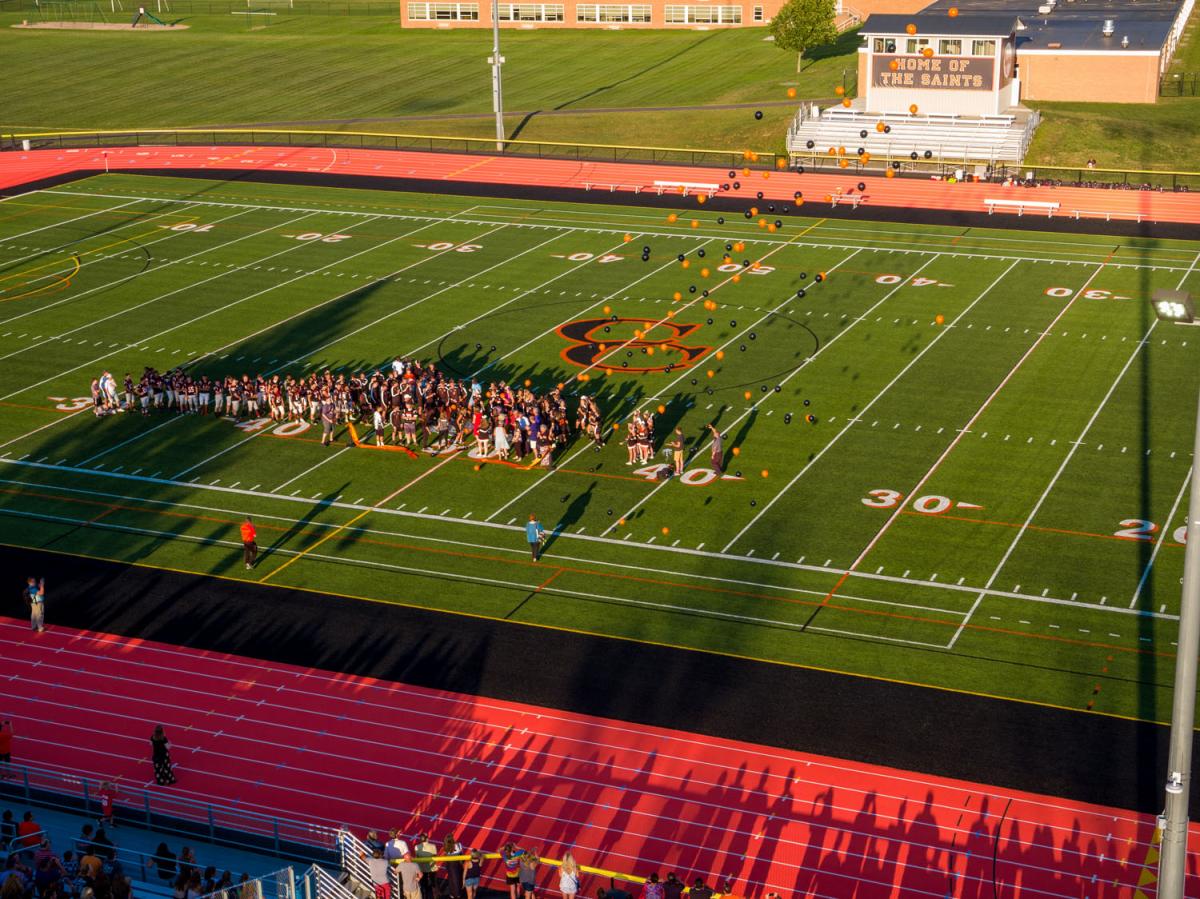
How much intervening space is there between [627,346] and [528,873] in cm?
2898

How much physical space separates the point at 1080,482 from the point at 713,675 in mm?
13824

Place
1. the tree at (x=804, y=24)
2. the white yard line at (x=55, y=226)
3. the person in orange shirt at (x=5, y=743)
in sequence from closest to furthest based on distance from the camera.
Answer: the person in orange shirt at (x=5, y=743) < the white yard line at (x=55, y=226) < the tree at (x=804, y=24)

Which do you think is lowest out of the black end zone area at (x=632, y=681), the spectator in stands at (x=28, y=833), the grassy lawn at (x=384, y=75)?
the black end zone area at (x=632, y=681)

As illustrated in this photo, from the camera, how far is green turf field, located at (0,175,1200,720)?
115 feet

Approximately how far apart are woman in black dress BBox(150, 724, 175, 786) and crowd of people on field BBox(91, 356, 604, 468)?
51.9ft

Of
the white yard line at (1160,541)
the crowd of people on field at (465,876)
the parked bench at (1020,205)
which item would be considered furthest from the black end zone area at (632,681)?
the parked bench at (1020,205)

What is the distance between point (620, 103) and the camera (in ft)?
333

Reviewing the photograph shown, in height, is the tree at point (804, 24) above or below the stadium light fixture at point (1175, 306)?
above

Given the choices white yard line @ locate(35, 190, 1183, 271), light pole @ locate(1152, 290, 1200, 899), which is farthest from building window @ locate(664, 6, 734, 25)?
light pole @ locate(1152, 290, 1200, 899)

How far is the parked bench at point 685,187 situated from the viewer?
74081 millimetres

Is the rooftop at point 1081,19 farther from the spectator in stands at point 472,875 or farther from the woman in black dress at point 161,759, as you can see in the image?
the spectator in stands at point 472,875

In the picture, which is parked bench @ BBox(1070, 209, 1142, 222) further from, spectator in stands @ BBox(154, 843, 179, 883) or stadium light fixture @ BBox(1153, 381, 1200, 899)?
spectator in stands @ BBox(154, 843, 179, 883)

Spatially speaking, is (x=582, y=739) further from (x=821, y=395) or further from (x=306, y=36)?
(x=306, y=36)

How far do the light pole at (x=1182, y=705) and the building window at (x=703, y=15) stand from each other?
112 m
